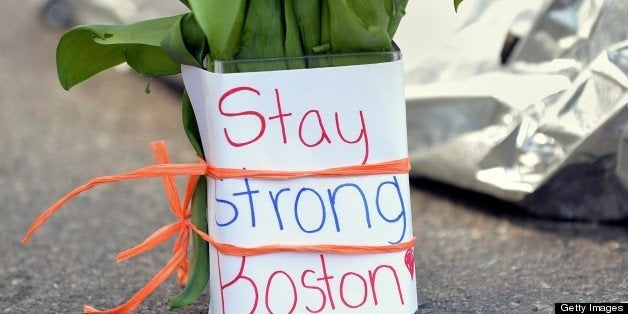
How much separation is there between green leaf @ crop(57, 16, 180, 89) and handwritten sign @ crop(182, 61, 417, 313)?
67mm

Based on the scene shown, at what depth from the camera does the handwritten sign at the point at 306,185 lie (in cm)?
92

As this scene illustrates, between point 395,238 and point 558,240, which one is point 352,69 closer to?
point 395,238

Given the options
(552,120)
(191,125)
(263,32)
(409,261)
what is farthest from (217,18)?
(552,120)

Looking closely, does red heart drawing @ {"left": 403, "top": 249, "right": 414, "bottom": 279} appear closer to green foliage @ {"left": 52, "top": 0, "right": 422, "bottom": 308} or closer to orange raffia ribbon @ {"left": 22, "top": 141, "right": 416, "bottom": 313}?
orange raffia ribbon @ {"left": 22, "top": 141, "right": 416, "bottom": 313}

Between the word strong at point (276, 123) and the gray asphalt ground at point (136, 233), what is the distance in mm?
295

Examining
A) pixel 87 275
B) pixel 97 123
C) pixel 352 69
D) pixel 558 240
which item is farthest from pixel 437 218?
pixel 97 123

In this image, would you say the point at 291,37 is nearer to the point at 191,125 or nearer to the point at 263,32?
the point at 263,32

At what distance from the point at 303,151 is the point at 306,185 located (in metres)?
0.03

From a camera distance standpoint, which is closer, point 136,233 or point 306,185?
point 306,185

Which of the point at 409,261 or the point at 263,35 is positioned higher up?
the point at 263,35

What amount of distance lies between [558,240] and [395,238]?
0.52m

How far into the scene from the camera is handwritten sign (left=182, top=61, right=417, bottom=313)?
92cm

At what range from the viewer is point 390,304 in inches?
38.2

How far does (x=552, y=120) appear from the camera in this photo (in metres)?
1.43
